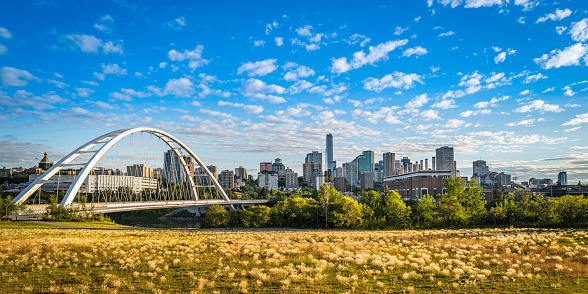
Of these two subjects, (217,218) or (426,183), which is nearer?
(217,218)

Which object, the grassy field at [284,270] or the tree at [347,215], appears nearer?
the grassy field at [284,270]

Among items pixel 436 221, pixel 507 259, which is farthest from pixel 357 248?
pixel 436 221

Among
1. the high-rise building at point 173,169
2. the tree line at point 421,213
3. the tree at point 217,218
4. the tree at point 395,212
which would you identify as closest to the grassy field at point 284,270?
the tree line at point 421,213

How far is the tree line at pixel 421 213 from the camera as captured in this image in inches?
1797

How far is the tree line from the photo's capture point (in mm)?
45656

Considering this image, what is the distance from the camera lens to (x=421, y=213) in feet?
176

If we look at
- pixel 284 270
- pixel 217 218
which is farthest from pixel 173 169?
pixel 284 270

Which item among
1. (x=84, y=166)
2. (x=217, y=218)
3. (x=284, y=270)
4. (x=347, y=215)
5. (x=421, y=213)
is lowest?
(x=217, y=218)

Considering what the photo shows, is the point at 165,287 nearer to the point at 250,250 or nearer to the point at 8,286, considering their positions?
the point at 8,286

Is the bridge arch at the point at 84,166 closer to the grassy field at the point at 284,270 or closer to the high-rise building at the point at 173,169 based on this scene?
the high-rise building at the point at 173,169

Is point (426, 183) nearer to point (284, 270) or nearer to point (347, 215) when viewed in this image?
point (347, 215)

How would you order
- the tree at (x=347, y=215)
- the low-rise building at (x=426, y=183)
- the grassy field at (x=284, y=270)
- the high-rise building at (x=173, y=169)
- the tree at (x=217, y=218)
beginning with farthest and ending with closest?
the low-rise building at (x=426, y=183)
the high-rise building at (x=173, y=169)
the tree at (x=217, y=218)
the tree at (x=347, y=215)
the grassy field at (x=284, y=270)

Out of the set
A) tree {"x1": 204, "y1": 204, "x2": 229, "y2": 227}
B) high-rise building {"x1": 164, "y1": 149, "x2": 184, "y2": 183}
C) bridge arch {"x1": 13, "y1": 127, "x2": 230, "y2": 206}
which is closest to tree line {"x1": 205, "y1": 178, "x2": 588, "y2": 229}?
tree {"x1": 204, "y1": 204, "x2": 229, "y2": 227}

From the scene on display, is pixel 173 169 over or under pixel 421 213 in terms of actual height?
over
